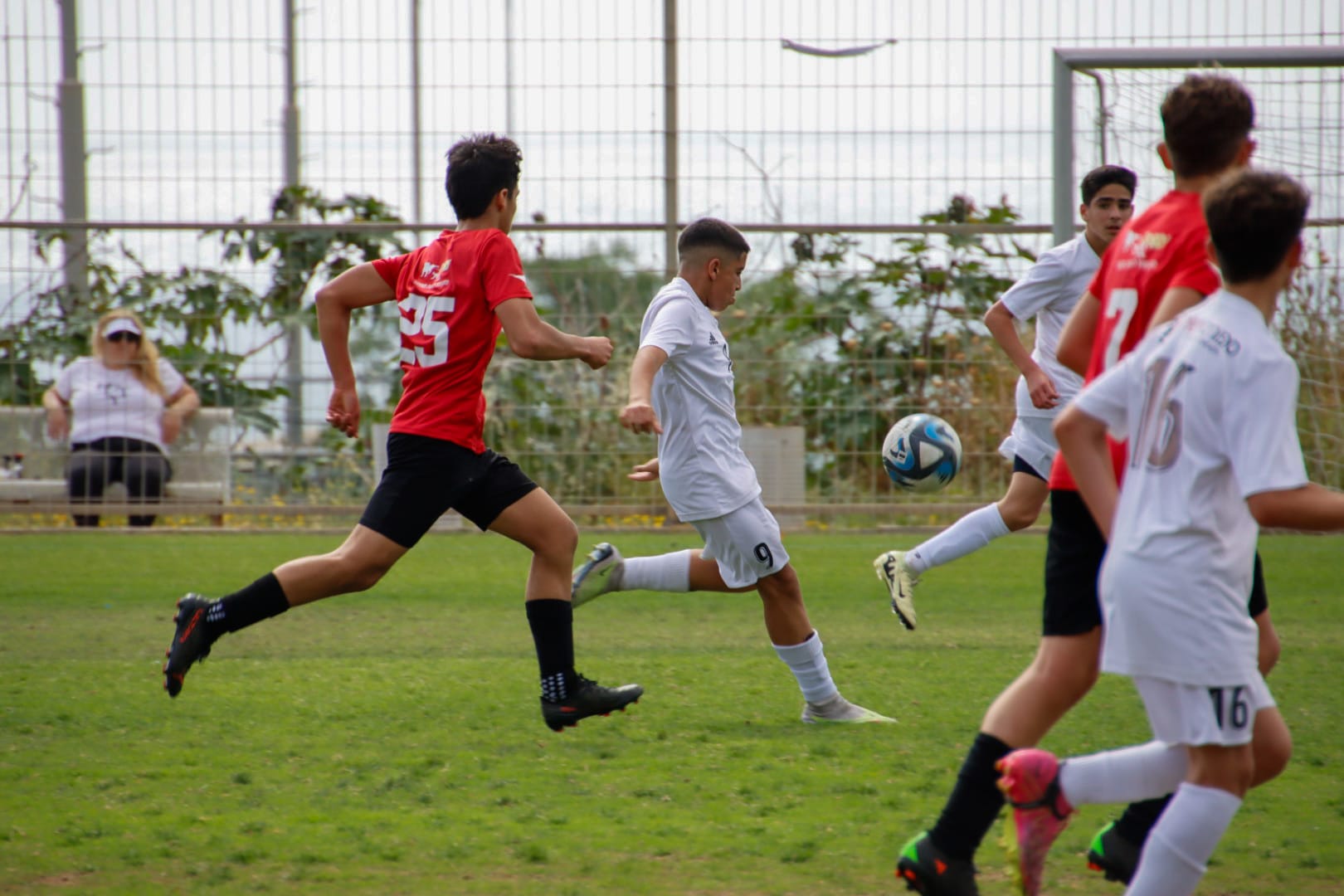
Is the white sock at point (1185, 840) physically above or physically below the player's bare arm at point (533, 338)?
below

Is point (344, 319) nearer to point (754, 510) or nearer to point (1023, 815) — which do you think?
point (754, 510)

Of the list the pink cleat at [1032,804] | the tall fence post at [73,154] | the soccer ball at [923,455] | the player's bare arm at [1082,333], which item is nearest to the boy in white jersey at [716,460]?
the soccer ball at [923,455]

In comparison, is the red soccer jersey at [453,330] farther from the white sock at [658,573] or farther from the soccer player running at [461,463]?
the white sock at [658,573]

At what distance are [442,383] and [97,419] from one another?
6371 mm

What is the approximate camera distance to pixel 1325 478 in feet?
28.4

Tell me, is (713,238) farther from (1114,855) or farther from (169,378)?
(169,378)

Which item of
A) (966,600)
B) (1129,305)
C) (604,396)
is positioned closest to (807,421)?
(604,396)

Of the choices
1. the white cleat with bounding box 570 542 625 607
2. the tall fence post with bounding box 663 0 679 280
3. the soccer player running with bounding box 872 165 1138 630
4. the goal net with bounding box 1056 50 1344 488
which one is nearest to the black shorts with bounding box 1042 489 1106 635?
the soccer player running with bounding box 872 165 1138 630

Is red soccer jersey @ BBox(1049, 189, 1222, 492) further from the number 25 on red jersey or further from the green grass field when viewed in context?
the number 25 on red jersey

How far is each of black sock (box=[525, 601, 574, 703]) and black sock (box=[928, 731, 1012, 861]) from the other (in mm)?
1816

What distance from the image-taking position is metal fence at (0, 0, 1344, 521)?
9.66m

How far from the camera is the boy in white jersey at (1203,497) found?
2.25 m

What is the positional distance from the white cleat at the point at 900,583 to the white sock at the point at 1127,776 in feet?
9.30

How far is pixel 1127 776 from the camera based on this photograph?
251 centimetres
